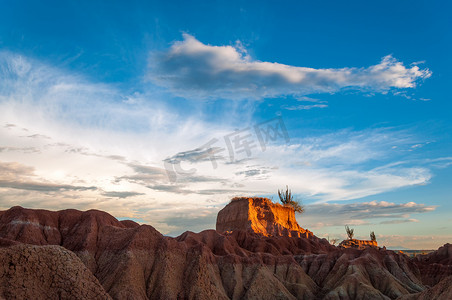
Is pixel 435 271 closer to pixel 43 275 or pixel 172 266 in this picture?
pixel 172 266

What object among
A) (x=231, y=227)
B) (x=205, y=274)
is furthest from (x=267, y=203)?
(x=205, y=274)

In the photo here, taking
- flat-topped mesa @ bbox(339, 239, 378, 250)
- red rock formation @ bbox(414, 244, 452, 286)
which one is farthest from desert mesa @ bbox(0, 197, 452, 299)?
flat-topped mesa @ bbox(339, 239, 378, 250)

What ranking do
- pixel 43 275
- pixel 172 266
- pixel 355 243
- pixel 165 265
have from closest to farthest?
pixel 43 275 → pixel 165 265 → pixel 172 266 → pixel 355 243

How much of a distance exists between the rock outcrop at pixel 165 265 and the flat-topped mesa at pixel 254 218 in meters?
11.8

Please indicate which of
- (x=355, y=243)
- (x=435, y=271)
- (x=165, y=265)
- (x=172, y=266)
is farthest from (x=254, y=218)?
(x=355, y=243)

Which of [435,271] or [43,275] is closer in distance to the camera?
[43,275]

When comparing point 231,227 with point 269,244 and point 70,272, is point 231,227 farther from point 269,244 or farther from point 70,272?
point 70,272

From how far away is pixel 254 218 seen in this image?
113m

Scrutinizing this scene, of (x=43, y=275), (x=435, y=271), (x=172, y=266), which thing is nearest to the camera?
(x=43, y=275)

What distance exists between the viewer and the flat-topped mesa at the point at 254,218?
364 feet

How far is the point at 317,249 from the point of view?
107 m

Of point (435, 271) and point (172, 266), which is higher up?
point (435, 271)

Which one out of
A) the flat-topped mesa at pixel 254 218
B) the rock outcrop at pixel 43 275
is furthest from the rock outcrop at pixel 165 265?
the flat-topped mesa at pixel 254 218

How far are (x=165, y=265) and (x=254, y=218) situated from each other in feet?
181
